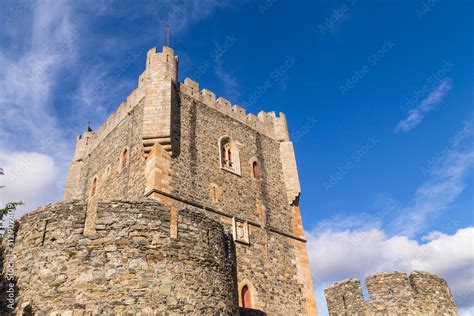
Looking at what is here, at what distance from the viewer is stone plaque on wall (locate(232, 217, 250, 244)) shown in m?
14.8

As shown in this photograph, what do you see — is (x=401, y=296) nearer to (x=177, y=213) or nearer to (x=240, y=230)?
(x=240, y=230)

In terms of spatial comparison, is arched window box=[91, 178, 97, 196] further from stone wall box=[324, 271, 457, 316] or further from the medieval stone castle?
stone wall box=[324, 271, 457, 316]

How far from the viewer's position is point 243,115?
19.1 m

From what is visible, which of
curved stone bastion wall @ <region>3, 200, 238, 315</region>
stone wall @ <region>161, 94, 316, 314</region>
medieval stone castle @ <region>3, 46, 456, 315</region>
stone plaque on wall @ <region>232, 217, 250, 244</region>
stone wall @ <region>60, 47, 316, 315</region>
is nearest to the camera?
curved stone bastion wall @ <region>3, 200, 238, 315</region>

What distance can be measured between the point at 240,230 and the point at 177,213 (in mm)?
8941

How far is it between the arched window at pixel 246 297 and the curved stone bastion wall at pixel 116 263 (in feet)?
24.3

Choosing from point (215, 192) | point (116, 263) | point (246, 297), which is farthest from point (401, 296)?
point (116, 263)

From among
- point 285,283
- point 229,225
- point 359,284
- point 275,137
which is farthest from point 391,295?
point 275,137

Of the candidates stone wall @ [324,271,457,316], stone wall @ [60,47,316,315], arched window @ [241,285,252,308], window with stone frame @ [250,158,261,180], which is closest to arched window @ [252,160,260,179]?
window with stone frame @ [250,158,261,180]

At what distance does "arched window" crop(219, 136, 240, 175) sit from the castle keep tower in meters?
0.05

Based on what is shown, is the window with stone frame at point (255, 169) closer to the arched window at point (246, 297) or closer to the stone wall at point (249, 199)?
the stone wall at point (249, 199)

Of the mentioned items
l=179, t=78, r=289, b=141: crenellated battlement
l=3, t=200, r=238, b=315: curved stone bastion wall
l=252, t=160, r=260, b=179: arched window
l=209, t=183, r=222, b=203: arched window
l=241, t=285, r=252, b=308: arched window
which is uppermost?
l=179, t=78, r=289, b=141: crenellated battlement

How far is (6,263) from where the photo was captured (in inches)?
237

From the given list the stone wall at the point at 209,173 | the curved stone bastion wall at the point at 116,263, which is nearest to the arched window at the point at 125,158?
the stone wall at the point at 209,173
